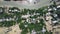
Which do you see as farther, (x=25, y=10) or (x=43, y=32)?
(x=25, y=10)

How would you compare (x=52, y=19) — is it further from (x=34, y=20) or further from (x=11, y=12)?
(x=11, y=12)

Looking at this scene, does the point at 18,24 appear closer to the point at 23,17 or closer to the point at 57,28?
the point at 23,17

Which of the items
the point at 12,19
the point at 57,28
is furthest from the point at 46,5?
the point at 12,19

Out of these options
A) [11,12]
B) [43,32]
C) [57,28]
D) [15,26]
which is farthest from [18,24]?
[57,28]

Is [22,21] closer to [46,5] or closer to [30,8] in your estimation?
[30,8]

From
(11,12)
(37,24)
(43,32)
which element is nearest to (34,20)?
(37,24)

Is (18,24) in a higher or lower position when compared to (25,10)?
lower

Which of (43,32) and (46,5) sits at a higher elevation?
(46,5)

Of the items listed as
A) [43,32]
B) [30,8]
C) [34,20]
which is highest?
[30,8]

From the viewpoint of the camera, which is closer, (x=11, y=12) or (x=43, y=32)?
(x=43, y=32)
